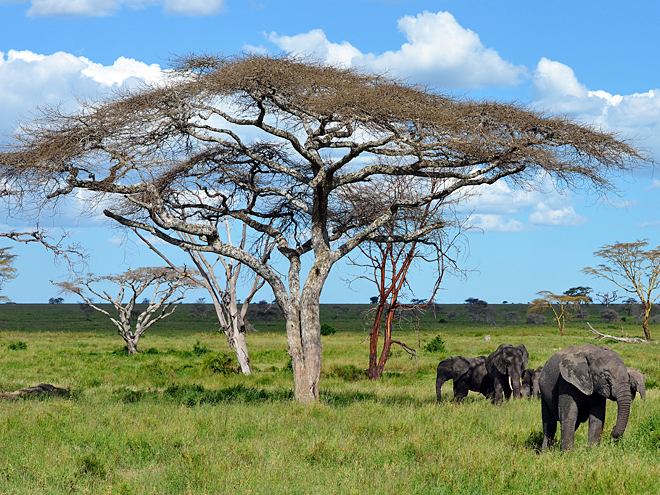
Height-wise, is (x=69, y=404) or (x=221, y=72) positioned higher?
(x=221, y=72)

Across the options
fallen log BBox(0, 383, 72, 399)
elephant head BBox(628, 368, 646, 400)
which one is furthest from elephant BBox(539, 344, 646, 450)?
fallen log BBox(0, 383, 72, 399)

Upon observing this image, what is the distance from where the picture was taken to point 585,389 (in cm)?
912

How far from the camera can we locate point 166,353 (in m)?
33.6

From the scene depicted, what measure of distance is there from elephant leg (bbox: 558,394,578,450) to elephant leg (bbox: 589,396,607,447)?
0.89 ft

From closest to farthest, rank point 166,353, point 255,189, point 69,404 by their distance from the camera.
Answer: point 69,404 < point 255,189 < point 166,353

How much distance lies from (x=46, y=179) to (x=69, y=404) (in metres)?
5.16

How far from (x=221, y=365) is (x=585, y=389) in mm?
17624

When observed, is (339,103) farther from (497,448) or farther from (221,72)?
(497,448)

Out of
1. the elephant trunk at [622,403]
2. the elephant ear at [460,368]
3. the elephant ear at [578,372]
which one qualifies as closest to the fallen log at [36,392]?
the elephant ear at [460,368]

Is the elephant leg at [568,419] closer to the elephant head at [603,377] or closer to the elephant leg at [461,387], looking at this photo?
the elephant head at [603,377]

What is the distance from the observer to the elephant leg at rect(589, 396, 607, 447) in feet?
30.9

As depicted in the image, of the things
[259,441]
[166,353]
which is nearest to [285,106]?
[259,441]

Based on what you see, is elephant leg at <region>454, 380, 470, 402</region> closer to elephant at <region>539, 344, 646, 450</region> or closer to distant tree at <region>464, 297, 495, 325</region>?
elephant at <region>539, 344, 646, 450</region>

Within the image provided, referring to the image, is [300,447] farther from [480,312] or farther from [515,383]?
[480,312]
